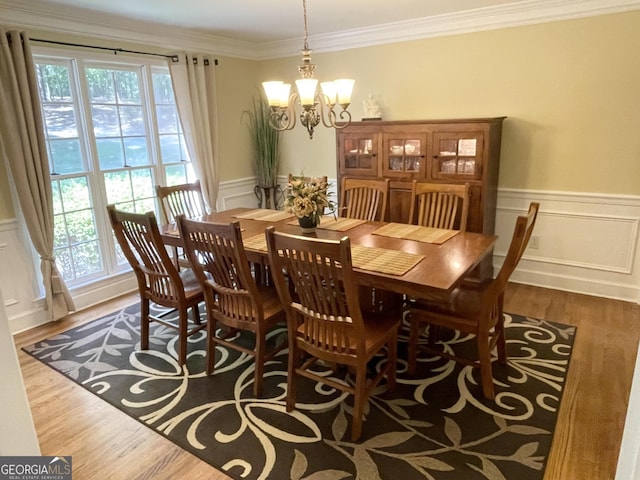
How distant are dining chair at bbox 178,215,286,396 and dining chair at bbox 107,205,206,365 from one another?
0.67ft

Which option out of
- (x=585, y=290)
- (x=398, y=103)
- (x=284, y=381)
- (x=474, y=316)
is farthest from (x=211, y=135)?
(x=585, y=290)

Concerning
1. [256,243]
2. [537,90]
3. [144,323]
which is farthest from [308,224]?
[537,90]

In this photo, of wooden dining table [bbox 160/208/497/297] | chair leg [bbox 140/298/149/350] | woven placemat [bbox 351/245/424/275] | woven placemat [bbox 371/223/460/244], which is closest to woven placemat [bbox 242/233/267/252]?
wooden dining table [bbox 160/208/497/297]

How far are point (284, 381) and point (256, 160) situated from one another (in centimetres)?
325

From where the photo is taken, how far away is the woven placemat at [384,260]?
7.00 ft

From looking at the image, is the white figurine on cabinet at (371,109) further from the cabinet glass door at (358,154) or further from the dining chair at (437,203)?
the dining chair at (437,203)

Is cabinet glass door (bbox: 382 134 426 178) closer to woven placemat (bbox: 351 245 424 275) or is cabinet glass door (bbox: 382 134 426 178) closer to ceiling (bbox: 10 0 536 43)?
ceiling (bbox: 10 0 536 43)

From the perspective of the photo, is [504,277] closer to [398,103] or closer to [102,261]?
[398,103]

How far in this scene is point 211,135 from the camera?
455 centimetres

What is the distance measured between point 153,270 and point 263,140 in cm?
276

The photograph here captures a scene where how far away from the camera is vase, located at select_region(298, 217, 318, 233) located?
2.83 m

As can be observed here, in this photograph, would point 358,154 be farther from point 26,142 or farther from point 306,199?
point 26,142

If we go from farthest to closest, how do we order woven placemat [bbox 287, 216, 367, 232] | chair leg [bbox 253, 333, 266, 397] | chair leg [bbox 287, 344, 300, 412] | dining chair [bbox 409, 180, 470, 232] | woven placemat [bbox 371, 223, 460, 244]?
dining chair [bbox 409, 180, 470, 232]
woven placemat [bbox 287, 216, 367, 232]
woven placemat [bbox 371, 223, 460, 244]
chair leg [bbox 253, 333, 266, 397]
chair leg [bbox 287, 344, 300, 412]

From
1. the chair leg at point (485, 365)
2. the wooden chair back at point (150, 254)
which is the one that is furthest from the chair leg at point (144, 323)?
the chair leg at point (485, 365)
